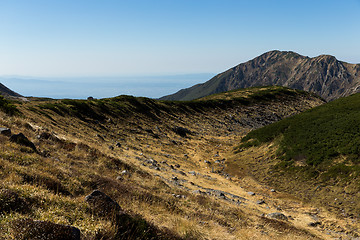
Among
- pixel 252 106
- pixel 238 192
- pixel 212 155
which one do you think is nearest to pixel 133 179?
pixel 238 192

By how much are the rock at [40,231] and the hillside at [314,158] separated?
66.5 feet

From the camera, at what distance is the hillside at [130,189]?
645 cm

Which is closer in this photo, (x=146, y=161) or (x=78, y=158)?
(x=78, y=158)

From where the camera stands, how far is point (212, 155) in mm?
37656

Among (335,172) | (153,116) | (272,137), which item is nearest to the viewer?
(335,172)

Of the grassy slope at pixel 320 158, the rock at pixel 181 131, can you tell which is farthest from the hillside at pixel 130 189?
the grassy slope at pixel 320 158

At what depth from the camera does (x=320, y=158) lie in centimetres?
2409

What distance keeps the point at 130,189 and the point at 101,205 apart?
427cm

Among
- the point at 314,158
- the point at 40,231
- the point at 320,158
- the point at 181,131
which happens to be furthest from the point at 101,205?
the point at 181,131

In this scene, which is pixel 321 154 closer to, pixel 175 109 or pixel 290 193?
pixel 290 193

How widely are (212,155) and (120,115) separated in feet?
78.1

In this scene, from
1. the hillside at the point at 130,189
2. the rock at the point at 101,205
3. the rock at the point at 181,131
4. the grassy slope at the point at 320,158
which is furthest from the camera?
the rock at the point at 181,131

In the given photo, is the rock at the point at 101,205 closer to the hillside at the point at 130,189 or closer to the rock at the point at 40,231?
the hillside at the point at 130,189

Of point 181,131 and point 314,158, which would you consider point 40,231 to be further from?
point 181,131
